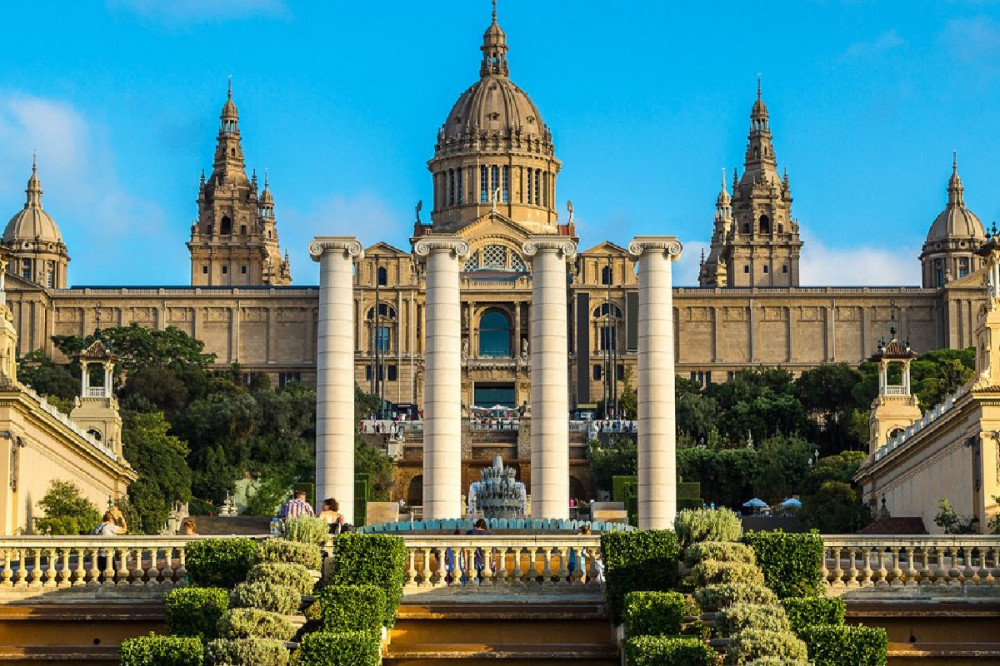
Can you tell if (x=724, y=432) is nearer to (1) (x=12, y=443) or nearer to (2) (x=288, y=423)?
(2) (x=288, y=423)

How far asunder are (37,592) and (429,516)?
17.7m

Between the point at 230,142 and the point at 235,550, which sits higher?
the point at 230,142

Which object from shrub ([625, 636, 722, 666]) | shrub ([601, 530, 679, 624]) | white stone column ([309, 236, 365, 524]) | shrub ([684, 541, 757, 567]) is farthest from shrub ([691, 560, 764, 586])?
white stone column ([309, 236, 365, 524])

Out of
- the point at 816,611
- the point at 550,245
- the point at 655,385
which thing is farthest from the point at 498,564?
the point at 550,245

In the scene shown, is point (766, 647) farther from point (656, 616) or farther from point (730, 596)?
point (656, 616)

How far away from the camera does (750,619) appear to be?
3164 centimetres

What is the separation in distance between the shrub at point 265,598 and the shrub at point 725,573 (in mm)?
6164

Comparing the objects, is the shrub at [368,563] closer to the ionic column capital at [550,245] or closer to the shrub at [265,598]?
the shrub at [265,598]

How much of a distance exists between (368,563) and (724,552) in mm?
5514

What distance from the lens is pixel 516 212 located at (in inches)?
7210

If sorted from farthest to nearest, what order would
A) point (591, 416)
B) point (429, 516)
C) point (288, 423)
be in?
point (591, 416)
point (288, 423)
point (429, 516)

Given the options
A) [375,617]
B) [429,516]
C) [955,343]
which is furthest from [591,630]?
[955,343]

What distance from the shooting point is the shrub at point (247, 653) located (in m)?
31.1

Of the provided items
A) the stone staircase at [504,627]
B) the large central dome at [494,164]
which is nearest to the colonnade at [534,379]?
the stone staircase at [504,627]
